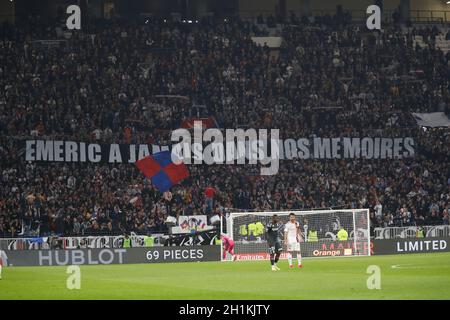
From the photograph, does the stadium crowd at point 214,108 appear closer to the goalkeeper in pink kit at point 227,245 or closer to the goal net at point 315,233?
the goal net at point 315,233

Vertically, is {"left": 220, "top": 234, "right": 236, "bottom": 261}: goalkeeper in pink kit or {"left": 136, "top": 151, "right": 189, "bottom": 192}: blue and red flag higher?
{"left": 136, "top": 151, "right": 189, "bottom": 192}: blue and red flag

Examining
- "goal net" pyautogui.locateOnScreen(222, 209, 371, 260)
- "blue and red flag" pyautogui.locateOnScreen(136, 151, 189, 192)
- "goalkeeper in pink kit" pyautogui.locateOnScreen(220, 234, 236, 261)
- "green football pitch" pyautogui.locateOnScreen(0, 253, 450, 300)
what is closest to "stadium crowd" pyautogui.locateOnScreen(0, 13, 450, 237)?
"blue and red flag" pyautogui.locateOnScreen(136, 151, 189, 192)

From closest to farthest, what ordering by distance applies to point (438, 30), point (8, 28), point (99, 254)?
point (99, 254) < point (8, 28) < point (438, 30)

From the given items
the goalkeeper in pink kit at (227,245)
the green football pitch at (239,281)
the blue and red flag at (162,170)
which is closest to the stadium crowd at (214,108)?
the blue and red flag at (162,170)

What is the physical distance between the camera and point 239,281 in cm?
2797

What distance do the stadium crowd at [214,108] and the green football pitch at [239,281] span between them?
958 centimetres

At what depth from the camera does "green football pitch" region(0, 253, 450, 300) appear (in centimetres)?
2384

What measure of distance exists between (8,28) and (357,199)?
2160 centimetres

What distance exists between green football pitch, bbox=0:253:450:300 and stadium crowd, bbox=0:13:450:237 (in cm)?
958

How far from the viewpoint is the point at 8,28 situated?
54.2 metres

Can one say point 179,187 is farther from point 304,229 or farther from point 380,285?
point 380,285

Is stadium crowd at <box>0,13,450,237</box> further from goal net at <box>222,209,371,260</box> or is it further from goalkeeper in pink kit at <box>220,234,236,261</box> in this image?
goalkeeper in pink kit at <box>220,234,236,261</box>
